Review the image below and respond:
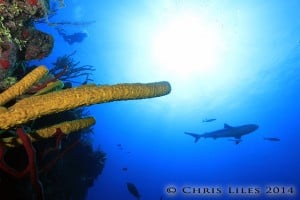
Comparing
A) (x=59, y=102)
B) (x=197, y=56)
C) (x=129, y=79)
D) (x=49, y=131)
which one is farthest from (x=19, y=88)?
(x=129, y=79)

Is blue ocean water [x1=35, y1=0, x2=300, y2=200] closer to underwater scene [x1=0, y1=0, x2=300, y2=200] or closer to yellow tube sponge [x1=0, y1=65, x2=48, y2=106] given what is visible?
underwater scene [x1=0, y1=0, x2=300, y2=200]

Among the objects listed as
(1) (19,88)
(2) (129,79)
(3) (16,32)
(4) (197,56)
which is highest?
(4) (197,56)

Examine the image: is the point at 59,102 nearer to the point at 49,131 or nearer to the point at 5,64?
the point at 49,131

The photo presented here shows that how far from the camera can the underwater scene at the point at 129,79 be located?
2.21 metres

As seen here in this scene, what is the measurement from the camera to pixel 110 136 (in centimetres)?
5741

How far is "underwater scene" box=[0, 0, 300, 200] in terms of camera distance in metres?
2.21

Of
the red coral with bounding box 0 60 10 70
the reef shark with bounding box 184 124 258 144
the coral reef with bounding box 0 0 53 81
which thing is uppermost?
the reef shark with bounding box 184 124 258 144

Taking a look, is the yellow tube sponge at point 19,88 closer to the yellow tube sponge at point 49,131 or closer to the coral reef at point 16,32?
the yellow tube sponge at point 49,131

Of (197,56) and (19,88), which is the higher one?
(197,56)

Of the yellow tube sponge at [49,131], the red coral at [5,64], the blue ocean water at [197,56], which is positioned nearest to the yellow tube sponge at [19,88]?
the yellow tube sponge at [49,131]

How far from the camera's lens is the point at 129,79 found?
2616 centimetres

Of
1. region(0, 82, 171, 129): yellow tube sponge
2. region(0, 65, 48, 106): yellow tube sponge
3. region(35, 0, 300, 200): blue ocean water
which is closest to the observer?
region(0, 82, 171, 129): yellow tube sponge

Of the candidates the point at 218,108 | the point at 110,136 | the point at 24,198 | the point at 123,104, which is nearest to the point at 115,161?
the point at 110,136

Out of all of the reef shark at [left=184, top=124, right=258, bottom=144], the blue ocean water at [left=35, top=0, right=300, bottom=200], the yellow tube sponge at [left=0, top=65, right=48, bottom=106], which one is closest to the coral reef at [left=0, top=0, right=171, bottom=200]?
the yellow tube sponge at [left=0, top=65, right=48, bottom=106]
